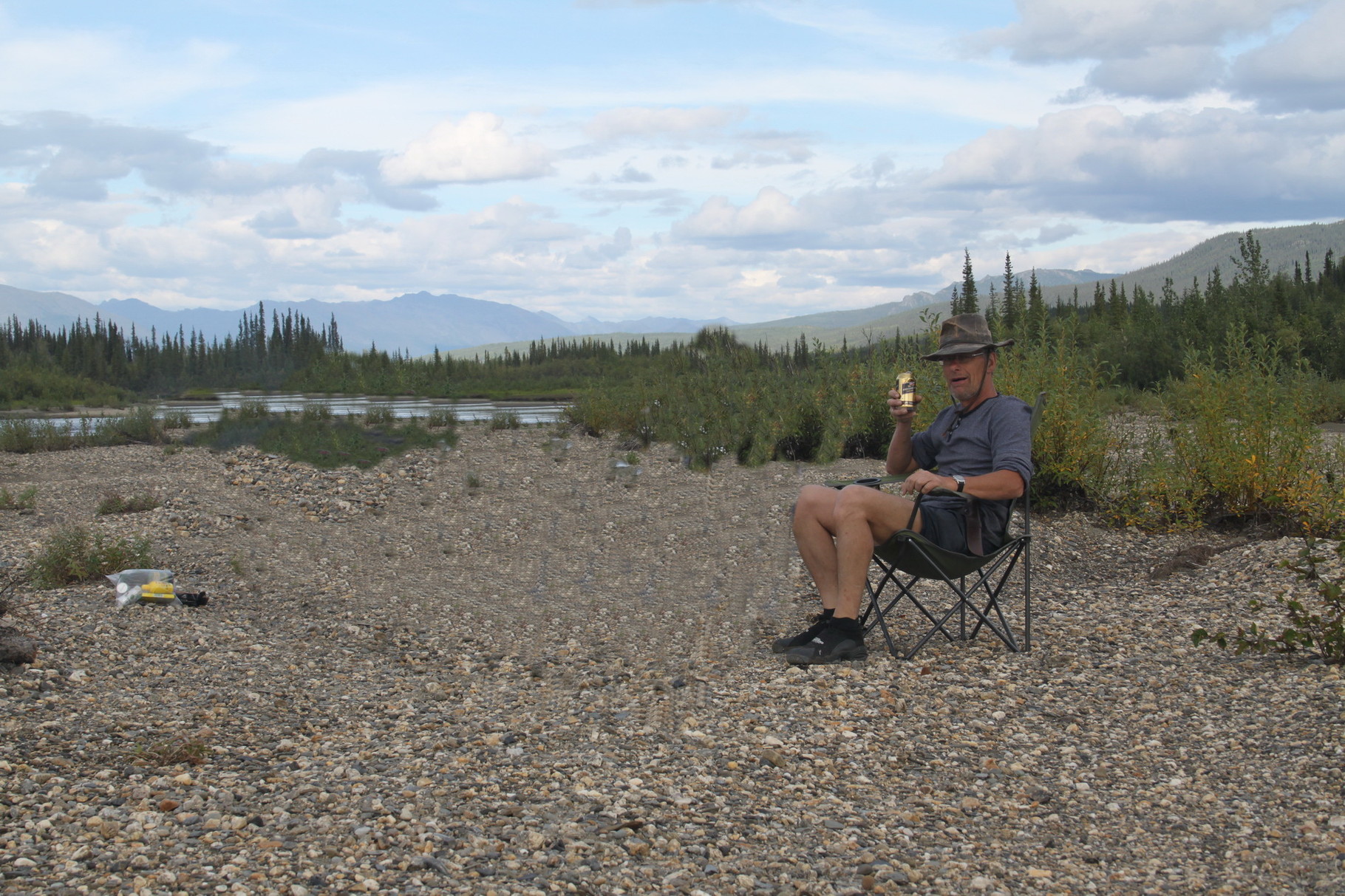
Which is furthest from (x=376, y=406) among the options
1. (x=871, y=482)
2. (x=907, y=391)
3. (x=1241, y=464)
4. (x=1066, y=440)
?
(x=907, y=391)

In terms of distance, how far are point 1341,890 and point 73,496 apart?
1212 cm

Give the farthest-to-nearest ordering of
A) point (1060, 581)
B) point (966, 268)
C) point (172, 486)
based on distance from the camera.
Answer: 1. point (966, 268)
2. point (172, 486)
3. point (1060, 581)

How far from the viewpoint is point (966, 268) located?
42844 mm

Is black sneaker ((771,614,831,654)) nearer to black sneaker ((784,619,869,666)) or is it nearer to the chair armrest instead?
black sneaker ((784,619,869,666))

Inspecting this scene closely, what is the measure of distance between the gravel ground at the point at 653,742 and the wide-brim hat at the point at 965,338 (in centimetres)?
154

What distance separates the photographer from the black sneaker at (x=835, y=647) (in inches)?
190

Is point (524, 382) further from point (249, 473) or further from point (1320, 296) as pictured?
point (1320, 296)

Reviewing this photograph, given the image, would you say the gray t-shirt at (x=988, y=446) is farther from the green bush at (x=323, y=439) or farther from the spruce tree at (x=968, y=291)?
the spruce tree at (x=968, y=291)

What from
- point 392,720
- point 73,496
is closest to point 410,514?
point 73,496

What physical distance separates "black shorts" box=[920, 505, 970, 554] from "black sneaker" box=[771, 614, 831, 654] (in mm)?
655

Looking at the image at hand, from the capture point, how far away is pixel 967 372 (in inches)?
197

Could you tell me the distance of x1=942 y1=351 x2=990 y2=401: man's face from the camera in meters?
4.98

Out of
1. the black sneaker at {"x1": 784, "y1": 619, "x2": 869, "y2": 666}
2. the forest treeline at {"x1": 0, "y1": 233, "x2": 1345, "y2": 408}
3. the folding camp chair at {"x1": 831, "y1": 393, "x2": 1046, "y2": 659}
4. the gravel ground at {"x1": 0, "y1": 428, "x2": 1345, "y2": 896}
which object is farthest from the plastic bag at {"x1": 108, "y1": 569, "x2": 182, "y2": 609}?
the forest treeline at {"x1": 0, "y1": 233, "x2": 1345, "y2": 408}

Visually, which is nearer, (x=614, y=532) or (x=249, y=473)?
(x=614, y=532)
